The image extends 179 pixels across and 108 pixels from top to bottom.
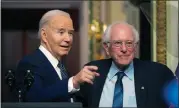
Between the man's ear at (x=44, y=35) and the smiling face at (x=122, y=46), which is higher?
the man's ear at (x=44, y=35)

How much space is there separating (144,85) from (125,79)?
0.13 meters

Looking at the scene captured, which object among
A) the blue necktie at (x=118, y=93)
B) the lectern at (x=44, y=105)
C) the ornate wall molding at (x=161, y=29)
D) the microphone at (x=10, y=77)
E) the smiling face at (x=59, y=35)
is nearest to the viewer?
the lectern at (x=44, y=105)

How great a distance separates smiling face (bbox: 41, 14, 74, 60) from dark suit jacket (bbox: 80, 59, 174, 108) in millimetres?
442

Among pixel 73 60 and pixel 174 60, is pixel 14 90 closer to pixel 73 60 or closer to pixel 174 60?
pixel 174 60

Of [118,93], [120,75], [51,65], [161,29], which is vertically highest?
[161,29]

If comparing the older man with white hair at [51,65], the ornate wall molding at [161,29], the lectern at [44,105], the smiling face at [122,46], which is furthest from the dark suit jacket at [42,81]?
the ornate wall molding at [161,29]

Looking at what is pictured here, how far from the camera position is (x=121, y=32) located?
385 cm

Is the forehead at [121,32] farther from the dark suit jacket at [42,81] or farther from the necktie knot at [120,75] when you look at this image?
the dark suit jacket at [42,81]

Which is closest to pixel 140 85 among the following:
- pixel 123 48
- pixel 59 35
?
pixel 123 48

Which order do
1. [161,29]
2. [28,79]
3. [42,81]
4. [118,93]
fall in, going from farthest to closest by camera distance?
[161,29], [118,93], [42,81], [28,79]

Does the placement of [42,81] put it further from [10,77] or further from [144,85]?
[144,85]

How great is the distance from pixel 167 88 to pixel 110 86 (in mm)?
368

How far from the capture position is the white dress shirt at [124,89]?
366cm

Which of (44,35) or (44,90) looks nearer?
(44,90)
